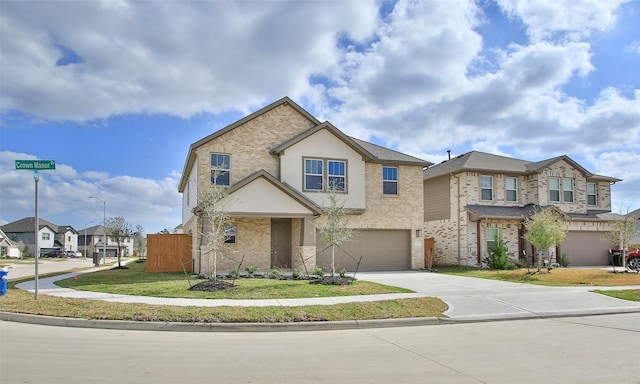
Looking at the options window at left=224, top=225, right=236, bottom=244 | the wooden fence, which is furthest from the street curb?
the wooden fence

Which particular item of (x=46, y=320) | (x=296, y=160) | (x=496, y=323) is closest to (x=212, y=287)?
(x=46, y=320)

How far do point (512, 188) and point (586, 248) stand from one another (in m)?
6.50

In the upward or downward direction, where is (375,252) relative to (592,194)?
downward

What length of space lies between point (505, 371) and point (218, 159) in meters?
17.8

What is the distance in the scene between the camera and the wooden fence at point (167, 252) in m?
23.6

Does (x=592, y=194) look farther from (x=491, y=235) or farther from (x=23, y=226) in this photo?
(x=23, y=226)

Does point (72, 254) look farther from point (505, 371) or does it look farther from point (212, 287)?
point (505, 371)

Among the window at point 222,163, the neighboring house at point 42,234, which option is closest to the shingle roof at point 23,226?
the neighboring house at point 42,234

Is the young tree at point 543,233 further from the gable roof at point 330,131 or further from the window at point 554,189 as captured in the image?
the gable roof at point 330,131

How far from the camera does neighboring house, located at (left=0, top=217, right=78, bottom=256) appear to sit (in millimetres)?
88881

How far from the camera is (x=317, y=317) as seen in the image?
11.0 metres

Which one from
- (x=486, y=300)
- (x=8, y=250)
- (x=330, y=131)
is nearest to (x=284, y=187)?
(x=330, y=131)

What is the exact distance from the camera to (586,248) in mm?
30188

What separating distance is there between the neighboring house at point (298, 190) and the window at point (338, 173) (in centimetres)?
5
